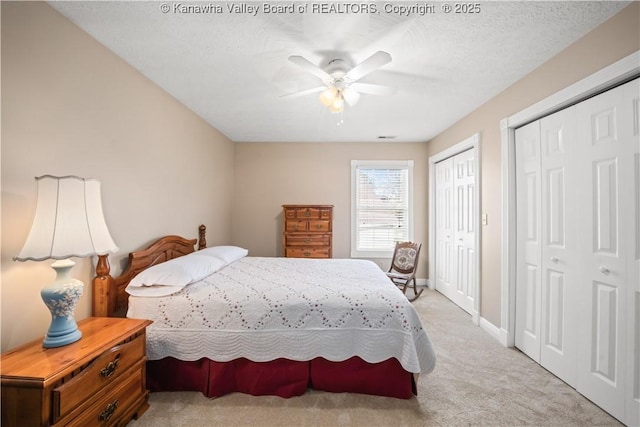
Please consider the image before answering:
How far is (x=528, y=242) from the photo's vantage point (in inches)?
97.3

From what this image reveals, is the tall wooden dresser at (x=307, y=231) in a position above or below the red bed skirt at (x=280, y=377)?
above

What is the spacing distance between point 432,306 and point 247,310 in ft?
9.39

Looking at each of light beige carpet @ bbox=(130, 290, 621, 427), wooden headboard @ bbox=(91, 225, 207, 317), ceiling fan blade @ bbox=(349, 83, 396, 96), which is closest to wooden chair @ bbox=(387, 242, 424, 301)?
light beige carpet @ bbox=(130, 290, 621, 427)

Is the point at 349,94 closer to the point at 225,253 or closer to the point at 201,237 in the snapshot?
the point at 225,253

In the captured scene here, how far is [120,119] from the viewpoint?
6.98 feet

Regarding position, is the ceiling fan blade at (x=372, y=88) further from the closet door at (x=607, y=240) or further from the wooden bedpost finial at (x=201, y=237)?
the wooden bedpost finial at (x=201, y=237)

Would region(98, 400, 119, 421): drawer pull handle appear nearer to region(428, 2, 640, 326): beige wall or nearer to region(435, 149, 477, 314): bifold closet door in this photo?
region(428, 2, 640, 326): beige wall

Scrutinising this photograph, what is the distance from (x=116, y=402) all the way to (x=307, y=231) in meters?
2.96

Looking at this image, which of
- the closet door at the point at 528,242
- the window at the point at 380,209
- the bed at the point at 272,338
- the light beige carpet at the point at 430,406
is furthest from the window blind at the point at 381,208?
the bed at the point at 272,338

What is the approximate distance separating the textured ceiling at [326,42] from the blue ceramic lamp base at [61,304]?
5.24 feet

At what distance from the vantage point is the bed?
6.05ft

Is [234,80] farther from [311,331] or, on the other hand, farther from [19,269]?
[311,331]

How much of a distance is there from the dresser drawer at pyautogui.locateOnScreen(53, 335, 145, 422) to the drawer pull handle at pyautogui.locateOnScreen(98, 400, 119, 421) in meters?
0.12

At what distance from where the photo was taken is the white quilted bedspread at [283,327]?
6.01 ft
